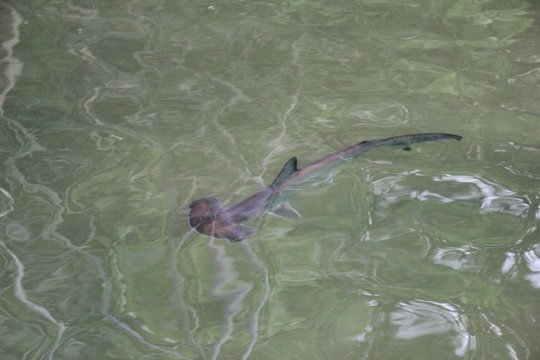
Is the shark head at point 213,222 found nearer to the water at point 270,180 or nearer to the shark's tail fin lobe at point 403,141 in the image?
A: the water at point 270,180

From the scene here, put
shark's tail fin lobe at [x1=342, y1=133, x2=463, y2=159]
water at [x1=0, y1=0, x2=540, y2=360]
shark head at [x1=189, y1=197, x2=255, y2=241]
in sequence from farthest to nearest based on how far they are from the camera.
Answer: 1. shark's tail fin lobe at [x1=342, y1=133, x2=463, y2=159]
2. shark head at [x1=189, y1=197, x2=255, y2=241]
3. water at [x1=0, y1=0, x2=540, y2=360]

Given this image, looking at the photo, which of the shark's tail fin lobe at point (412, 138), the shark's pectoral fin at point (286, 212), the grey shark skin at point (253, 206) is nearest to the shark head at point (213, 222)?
the grey shark skin at point (253, 206)

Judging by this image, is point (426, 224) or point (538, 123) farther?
point (538, 123)

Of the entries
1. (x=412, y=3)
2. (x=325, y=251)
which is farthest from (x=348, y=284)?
(x=412, y=3)

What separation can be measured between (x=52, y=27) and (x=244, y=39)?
114cm

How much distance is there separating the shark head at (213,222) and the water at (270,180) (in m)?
0.04

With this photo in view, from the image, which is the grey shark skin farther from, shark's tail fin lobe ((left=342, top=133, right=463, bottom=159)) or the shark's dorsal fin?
shark's tail fin lobe ((left=342, top=133, right=463, bottom=159))

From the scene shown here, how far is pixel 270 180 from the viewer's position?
2939 mm

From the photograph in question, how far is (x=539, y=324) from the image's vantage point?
7.48ft

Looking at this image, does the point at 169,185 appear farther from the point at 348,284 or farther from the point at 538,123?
the point at 538,123

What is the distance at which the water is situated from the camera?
2.34m

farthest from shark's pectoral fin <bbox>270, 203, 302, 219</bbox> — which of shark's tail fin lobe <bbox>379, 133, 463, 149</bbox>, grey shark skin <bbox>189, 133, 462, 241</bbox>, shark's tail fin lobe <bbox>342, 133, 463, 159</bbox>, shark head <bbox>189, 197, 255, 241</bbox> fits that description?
shark's tail fin lobe <bbox>379, 133, 463, 149</bbox>

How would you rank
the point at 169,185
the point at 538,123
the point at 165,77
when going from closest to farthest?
the point at 169,185
the point at 538,123
the point at 165,77

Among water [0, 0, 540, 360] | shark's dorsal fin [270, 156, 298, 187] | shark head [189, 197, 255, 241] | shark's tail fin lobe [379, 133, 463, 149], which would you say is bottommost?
water [0, 0, 540, 360]
